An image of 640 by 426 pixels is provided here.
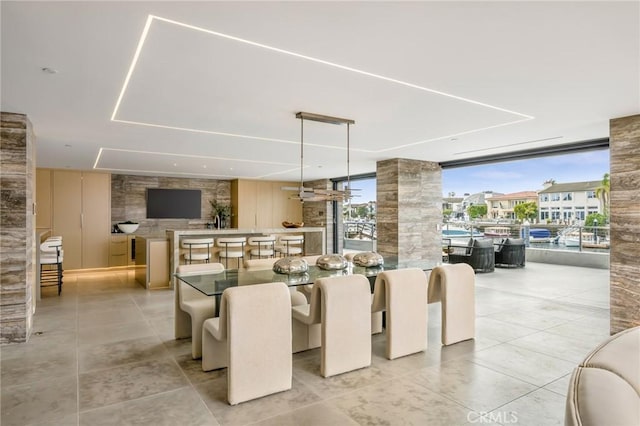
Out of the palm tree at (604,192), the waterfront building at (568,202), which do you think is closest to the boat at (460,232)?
the waterfront building at (568,202)

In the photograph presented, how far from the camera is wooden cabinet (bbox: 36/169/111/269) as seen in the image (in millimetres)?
8344

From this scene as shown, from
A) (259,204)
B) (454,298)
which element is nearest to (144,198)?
(259,204)

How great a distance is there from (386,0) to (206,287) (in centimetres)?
249

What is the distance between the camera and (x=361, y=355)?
3266 millimetres

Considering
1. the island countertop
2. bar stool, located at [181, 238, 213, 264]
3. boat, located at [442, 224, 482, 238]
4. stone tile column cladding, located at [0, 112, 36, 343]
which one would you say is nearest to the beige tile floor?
stone tile column cladding, located at [0, 112, 36, 343]

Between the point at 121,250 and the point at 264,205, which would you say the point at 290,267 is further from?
the point at 264,205

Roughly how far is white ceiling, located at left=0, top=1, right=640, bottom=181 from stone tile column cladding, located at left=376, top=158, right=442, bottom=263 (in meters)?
1.87

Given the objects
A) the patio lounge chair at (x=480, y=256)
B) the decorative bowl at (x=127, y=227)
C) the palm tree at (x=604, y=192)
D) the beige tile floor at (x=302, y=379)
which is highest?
the palm tree at (x=604, y=192)

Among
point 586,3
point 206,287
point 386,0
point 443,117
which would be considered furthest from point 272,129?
point 586,3

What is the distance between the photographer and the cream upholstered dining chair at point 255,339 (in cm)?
267

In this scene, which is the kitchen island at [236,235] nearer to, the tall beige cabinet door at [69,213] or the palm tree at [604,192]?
the tall beige cabinet door at [69,213]

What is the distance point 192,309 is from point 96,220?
6.71 metres

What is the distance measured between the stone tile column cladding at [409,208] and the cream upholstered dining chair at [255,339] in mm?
4660

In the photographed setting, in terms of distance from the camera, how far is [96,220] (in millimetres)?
8820
